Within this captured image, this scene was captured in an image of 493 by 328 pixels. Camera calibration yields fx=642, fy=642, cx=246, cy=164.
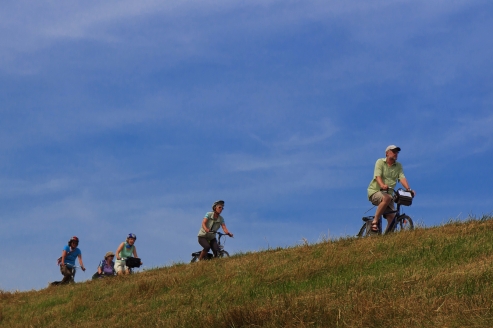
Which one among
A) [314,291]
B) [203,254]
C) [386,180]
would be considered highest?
[386,180]

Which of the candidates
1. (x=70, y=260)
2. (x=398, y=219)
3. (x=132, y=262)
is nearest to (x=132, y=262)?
(x=132, y=262)

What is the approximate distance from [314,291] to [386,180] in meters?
6.54

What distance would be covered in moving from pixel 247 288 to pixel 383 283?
351cm

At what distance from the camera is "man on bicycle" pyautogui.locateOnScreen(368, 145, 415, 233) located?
16234 mm

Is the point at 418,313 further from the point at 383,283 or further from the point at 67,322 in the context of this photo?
the point at 67,322

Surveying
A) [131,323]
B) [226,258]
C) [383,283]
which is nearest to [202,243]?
[226,258]

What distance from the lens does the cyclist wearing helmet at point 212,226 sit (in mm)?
20422

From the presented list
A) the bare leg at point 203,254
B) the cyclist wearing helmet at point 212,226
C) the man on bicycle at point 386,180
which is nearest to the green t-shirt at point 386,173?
Answer: the man on bicycle at point 386,180

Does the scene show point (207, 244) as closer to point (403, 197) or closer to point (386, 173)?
point (386, 173)

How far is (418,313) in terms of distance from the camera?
7758mm

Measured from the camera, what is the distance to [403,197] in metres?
16.1

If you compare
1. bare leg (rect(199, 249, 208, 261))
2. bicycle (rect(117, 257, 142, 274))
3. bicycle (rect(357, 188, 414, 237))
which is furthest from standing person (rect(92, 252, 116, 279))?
bicycle (rect(357, 188, 414, 237))

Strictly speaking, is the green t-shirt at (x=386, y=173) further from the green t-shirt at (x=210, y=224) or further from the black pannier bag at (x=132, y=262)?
the black pannier bag at (x=132, y=262)

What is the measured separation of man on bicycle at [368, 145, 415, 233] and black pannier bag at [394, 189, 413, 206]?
0.41 ft
